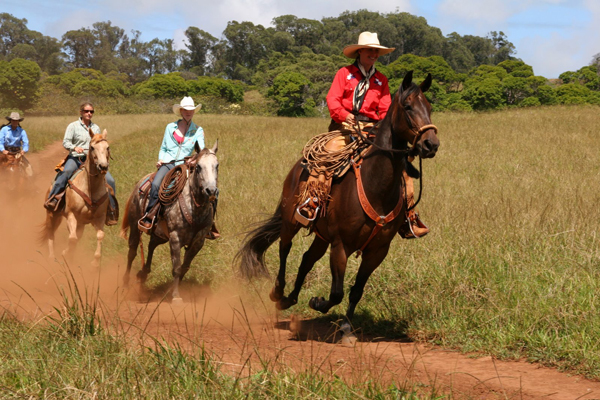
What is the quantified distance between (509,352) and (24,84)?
2385 inches

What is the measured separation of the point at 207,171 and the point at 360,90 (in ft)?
A: 7.75

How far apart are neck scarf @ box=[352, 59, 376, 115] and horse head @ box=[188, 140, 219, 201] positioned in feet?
6.62

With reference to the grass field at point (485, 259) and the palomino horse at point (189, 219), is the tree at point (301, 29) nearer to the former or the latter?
the grass field at point (485, 259)

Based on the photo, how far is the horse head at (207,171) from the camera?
25.8 ft

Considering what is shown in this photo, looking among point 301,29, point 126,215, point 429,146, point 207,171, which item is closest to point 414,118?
point 429,146

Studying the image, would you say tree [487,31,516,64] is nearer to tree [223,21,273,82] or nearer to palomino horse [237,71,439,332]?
tree [223,21,273,82]

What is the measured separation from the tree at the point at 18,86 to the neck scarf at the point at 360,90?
184 ft

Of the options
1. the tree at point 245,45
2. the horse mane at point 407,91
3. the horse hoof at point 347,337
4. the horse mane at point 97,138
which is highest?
the tree at point 245,45

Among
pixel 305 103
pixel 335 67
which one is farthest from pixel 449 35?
pixel 305 103

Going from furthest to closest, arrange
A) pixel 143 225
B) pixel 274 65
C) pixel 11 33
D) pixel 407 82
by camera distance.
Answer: pixel 11 33
pixel 274 65
pixel 143 225
pixel 407 82

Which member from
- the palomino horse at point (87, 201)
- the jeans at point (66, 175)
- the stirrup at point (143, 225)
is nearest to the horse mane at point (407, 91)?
the stirrup at point (143, 225)

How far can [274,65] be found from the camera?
87125 mm

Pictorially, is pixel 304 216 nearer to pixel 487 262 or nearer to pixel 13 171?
pixel 487 262

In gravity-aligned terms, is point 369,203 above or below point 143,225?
above
